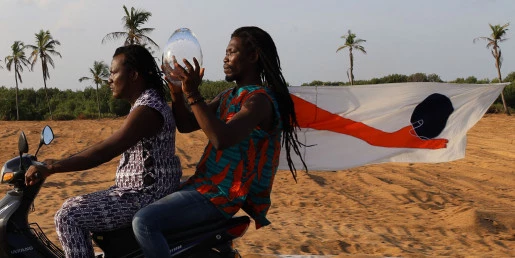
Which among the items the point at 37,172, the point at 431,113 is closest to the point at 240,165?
the point at 37,172

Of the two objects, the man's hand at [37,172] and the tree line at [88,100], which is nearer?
the man's hand at [37,172]

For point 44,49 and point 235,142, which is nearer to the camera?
point 235,142

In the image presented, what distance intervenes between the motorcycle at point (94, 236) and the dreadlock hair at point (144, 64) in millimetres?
653

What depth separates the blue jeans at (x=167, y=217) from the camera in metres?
2.79

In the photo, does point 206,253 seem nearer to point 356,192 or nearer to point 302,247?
point 302,247

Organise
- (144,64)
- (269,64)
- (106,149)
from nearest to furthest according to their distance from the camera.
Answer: (106,149), (269,64), (144,64)

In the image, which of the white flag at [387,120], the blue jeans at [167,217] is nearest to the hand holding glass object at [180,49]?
the blue jeans at [167,217]

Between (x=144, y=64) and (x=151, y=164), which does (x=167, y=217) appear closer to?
(x=151, y=164)

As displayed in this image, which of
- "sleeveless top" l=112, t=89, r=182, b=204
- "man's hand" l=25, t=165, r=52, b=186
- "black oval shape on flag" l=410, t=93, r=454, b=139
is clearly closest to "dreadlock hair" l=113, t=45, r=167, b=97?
"sleeveless top" l=112, t=89, r=182, b=204

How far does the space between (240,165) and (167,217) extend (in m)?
0.42

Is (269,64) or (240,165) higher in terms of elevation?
(269,64)

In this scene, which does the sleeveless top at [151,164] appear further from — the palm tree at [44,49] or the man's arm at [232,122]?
the palm tree at [44,49]

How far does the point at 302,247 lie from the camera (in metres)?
7.66

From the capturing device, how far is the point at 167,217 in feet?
9.32
